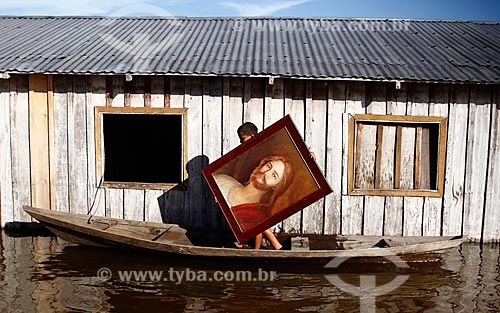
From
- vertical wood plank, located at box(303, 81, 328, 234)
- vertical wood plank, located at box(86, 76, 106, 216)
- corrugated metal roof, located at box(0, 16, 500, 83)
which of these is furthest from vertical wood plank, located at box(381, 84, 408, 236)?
vertical wood plank, located at box(86, 76, 106, 216)

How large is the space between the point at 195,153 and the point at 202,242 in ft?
5.41

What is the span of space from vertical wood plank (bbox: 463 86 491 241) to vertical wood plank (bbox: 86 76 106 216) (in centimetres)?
657

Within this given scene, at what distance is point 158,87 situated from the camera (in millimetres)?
8570

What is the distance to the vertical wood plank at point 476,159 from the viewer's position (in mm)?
8531

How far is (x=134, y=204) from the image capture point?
8773mm

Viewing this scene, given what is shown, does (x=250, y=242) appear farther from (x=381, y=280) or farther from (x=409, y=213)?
(x=409, y=213)

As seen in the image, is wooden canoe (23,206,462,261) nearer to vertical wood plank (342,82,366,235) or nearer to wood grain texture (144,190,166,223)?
wood grain texture (144,190,166,223)

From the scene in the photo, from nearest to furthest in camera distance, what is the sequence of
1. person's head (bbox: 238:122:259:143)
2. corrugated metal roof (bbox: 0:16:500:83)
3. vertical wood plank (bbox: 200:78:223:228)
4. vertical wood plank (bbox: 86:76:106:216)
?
1. person's head (bbox: 238:122:259:143)
2. corrugated metal roof (bbox: 0:16:500:83)
3. vertical wood plank (bbox: 200:78:223:228)
4. vertical wood plank (bbox: 86:76:106:216)

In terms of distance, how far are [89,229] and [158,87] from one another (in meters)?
2.74

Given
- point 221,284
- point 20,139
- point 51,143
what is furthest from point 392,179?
point 20,139

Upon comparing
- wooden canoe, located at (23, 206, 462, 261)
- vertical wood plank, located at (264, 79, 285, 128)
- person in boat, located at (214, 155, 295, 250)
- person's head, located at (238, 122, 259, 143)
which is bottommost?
wooden canoe, located at (23, 206, 462, 261)

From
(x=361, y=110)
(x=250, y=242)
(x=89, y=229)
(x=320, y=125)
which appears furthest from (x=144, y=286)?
(x=361, y=110)

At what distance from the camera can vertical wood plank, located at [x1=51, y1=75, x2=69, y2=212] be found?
873 centimetres

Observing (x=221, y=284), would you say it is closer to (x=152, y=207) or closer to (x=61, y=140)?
(x=152, y=207)
